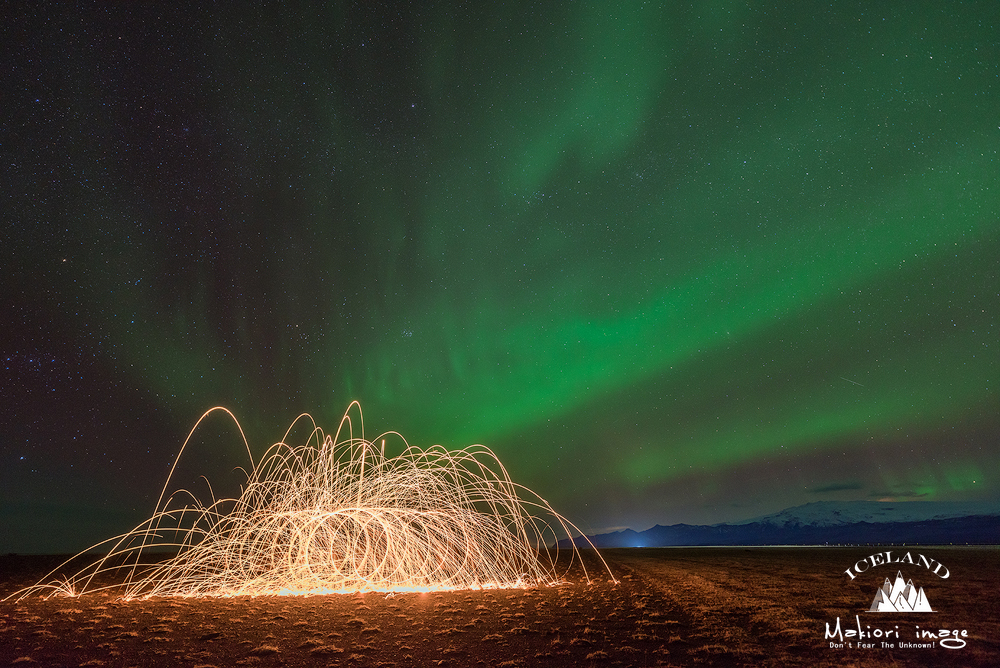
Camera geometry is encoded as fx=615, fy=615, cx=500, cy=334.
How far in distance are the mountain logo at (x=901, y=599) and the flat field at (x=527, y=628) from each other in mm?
179

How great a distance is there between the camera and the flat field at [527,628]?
5902 mm

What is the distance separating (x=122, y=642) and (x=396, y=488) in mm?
6041

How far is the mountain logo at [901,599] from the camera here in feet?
26.6

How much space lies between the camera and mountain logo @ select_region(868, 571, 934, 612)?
810 cm

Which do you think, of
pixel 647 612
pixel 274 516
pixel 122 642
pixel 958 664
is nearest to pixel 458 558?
pixel 274 516

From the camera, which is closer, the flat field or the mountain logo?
the flat field

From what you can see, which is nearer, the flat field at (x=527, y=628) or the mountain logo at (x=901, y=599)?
the flat field at (x=527, y=628)

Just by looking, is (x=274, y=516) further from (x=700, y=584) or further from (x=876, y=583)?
(x=876, y=583)

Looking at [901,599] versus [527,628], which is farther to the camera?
[901,599]

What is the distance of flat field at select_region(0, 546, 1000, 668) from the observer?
5.90 metres

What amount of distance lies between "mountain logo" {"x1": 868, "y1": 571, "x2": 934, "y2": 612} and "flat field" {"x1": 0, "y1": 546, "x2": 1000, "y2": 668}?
179mm

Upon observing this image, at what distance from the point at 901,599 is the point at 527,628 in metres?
5.46

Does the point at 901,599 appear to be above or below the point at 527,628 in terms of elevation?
below

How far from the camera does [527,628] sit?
7441 mm
